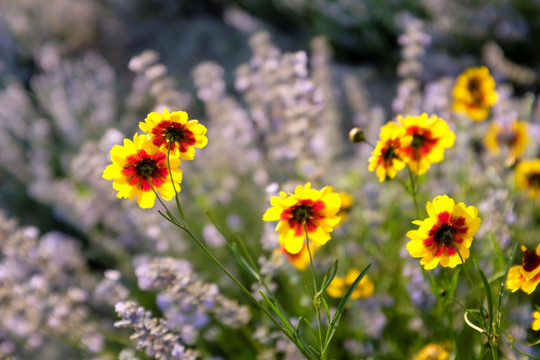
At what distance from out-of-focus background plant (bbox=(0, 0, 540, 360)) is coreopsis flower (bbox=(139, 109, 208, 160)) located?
21 cm

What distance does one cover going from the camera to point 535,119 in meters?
2.84

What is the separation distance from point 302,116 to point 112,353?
1335 millimetres

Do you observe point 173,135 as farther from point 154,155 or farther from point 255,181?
point 255,181

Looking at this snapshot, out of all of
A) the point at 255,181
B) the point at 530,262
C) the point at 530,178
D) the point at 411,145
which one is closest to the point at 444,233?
the point at 530,262

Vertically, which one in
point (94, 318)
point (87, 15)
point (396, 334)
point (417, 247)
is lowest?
point (417, 247)

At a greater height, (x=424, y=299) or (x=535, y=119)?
(x=535, y=119)

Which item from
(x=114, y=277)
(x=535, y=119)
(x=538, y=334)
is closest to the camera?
(x=114, y=277)

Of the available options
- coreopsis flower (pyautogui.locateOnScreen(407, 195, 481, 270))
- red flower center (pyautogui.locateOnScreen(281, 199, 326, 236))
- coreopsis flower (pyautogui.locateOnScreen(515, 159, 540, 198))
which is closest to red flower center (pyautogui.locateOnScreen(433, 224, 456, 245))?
coreopsis flower (pyautogui.locateOnScreen(407, 195, 481, 270))

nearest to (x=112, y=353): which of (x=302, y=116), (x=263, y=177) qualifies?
(x=263, y=177)

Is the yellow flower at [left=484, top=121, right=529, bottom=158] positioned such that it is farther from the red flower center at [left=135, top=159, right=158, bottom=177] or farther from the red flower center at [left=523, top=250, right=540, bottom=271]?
the red flower center at [left=135, top=159, right=158, bottom=177]

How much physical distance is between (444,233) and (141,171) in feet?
2.13

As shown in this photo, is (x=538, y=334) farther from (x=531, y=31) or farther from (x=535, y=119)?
(x=531, y=31)

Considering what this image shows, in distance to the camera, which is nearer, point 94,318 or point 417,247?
point 417,247

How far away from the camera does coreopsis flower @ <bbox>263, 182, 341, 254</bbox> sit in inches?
38.3
